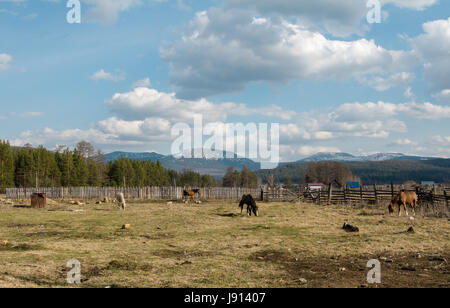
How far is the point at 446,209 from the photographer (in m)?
20.3

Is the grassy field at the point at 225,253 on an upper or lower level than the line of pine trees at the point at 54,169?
lower

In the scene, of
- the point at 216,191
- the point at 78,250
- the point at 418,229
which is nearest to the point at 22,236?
the point at 78,250

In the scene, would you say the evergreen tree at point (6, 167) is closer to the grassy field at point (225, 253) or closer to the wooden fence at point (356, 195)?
the wooden fence at point (356, 195)

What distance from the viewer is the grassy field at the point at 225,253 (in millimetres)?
7773

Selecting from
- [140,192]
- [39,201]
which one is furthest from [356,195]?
[140,192]

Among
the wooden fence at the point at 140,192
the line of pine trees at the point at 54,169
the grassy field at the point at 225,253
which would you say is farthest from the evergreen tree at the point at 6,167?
the grassy field at the point at 225,253

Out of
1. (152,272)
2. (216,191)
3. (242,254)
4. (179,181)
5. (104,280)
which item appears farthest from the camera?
(179,181)

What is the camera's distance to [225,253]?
1109 centimetres

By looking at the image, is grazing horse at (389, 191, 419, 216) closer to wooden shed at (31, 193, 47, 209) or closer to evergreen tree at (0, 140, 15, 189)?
wooden shed at (31, 193, 47, 209)

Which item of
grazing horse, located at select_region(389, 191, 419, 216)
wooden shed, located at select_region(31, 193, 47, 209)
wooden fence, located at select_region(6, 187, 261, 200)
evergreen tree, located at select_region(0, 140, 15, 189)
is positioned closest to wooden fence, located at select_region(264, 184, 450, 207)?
grazing horse, located at select_region(389, 191, 419, 216)

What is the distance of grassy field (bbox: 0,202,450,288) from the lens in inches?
306

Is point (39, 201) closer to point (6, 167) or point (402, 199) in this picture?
point (402, 199)
